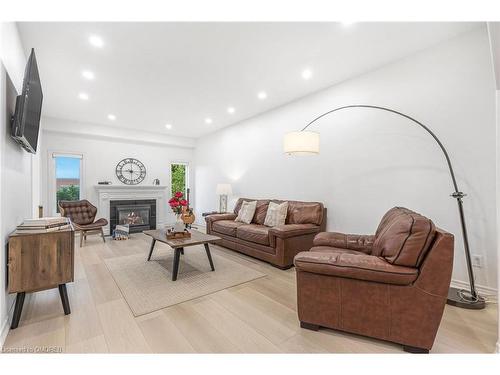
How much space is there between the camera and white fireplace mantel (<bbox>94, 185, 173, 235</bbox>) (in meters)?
5.68

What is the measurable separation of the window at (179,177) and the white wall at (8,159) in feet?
16.1

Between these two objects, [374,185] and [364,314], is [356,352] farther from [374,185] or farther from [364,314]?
[374,185]

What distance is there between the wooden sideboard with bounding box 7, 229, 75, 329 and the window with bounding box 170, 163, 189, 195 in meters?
5.31

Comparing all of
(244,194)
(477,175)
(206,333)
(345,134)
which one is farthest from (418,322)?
(244,194)

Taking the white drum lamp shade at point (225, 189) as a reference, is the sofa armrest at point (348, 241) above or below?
below

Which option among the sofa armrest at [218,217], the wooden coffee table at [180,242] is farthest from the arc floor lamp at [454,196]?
the sofa armrest at [218,217]

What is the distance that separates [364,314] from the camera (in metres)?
1.62

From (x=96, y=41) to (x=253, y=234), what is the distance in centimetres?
309

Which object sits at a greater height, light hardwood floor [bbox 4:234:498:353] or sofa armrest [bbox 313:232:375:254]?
sofa armrest [bbox 313:232:375:254]

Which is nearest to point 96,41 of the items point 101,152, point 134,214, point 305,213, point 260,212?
point 260,212

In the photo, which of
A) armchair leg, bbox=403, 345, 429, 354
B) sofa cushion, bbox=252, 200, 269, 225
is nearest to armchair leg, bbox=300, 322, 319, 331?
armchair leg, bbox=403, 345, 429, 354

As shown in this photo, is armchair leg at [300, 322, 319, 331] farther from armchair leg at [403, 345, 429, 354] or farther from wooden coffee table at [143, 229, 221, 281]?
wooden coffee table at [143, 229, 221, 281]

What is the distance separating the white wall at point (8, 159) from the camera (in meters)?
1.67

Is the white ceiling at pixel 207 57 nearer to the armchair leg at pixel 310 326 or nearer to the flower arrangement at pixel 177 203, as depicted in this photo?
the flower arrangement at pixel 177 203
